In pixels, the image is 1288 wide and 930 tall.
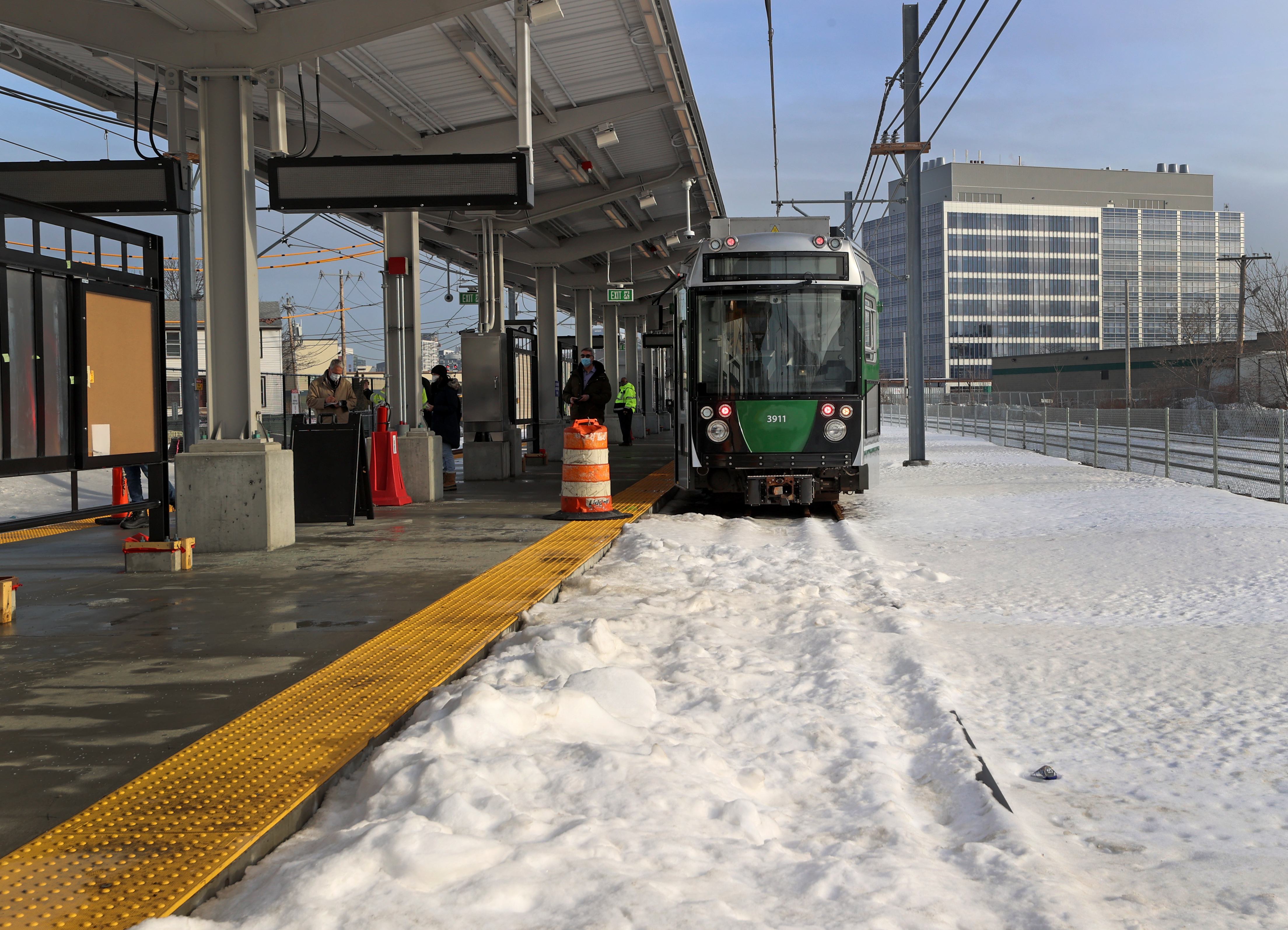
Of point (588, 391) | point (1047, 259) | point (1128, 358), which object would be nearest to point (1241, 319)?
point (1128, 358)

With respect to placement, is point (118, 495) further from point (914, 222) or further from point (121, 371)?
point (914, 222)

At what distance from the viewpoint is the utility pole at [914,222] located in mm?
23062

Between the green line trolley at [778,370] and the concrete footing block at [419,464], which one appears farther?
the concrete footing block at [419,464]

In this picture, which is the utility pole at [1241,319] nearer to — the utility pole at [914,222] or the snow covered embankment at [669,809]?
the utility pole at [914,222]

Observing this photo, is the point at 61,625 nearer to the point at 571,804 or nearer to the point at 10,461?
the point at 10,461

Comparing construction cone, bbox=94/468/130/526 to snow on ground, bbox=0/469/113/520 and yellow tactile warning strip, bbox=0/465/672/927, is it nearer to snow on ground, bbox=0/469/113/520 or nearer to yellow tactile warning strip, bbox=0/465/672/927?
snow on ground, bbox=0/469/113/520

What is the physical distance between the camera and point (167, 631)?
7109 mm

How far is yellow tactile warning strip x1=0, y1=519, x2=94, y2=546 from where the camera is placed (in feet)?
40.7

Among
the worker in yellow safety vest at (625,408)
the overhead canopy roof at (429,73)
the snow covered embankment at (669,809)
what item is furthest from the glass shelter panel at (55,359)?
the worker in yellow safety vest at (625,408)

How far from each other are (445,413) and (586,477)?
619 centimetres

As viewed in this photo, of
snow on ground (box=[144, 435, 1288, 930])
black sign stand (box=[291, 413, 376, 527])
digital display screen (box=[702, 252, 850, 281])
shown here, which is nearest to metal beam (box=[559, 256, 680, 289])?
digital display screen (box=[702, 252, 850, 281])

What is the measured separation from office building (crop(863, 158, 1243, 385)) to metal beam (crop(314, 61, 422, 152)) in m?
126

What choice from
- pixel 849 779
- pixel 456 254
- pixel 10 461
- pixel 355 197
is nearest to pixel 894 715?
pixel 849 779

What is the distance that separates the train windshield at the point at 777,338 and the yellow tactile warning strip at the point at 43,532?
771 cm
